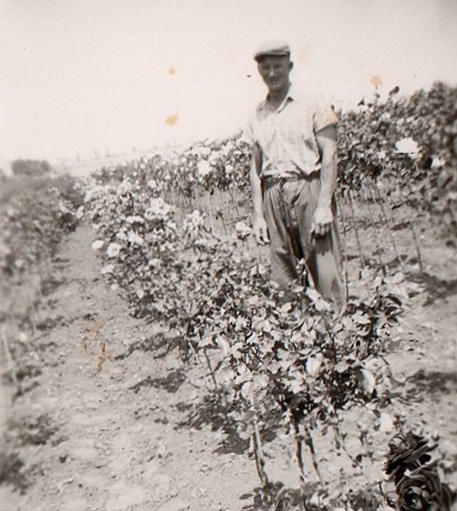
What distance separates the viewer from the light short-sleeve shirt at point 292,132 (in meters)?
2.03

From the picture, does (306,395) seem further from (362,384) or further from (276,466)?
(276,466)

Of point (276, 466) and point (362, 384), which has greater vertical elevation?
point (362, 384)

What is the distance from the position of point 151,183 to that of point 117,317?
6.77 feet

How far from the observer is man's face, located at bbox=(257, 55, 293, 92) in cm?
203

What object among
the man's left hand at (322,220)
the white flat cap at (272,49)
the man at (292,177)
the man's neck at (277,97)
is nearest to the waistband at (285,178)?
the man at (292,177)

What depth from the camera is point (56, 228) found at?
9.32 meters

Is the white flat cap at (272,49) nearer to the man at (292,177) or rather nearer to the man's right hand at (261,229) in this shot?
the man at (292,177)

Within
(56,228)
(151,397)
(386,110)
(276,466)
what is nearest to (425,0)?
(276,466)

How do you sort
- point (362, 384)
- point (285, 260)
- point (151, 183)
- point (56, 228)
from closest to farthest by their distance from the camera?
point (362, 384) → point (285, 260) → point (151, 183) → point (56, 228)

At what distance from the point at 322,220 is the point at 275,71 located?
563mm

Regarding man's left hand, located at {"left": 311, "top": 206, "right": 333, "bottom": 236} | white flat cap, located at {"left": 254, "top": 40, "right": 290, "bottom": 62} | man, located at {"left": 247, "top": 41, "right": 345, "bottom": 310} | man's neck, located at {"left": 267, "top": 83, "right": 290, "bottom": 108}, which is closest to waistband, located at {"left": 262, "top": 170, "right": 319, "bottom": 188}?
man, located at {"left": 247, "top": 41, "right": 345, "bottom": 310}

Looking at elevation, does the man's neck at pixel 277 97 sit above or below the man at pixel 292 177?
above

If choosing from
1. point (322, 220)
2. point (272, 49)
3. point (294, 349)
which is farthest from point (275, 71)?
point (294, 349)

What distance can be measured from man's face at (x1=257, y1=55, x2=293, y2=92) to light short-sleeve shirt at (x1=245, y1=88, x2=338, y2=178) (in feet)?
0.17
